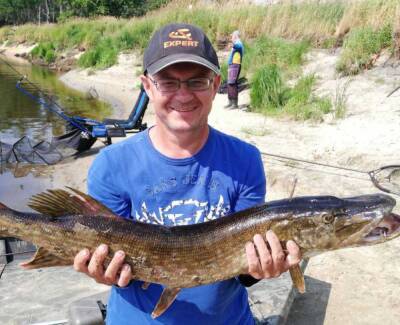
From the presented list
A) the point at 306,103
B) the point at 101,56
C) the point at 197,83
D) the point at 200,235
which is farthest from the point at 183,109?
the point at 101,56

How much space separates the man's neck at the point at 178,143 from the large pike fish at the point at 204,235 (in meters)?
0.36

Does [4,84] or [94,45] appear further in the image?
[94,45]

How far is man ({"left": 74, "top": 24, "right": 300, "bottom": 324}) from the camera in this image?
2.09 meters

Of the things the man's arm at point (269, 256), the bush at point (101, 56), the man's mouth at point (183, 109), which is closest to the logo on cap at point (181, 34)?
the man's mouth at point (183, 109)

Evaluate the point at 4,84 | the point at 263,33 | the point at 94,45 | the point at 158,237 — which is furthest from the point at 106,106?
the point at 158,237

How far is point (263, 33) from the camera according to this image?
19172 mm

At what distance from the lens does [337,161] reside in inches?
→ 309

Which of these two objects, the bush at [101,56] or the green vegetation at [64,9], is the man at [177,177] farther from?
the green vegetation at [64,9]

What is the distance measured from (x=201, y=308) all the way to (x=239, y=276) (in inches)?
10.9

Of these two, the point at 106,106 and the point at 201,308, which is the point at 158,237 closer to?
the point at 201,308

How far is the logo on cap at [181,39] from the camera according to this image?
210 cm

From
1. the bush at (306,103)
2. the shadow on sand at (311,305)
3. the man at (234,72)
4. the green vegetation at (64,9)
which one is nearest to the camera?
the shadow on sand at (311,305)

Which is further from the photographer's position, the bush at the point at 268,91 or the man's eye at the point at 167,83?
the bush at the point at 268,91

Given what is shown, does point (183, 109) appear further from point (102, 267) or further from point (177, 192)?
point (102, 267)
